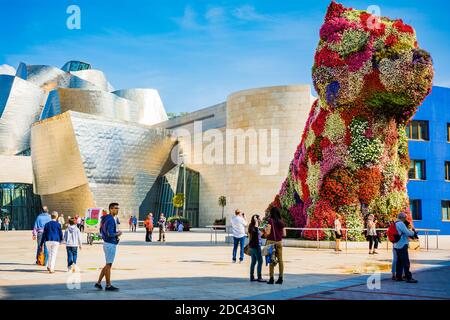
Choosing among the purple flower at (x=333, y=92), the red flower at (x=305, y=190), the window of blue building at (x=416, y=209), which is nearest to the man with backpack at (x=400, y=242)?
the purple flower at (x=333, y=92)

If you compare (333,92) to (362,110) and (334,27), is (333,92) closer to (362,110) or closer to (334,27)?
(362,110)

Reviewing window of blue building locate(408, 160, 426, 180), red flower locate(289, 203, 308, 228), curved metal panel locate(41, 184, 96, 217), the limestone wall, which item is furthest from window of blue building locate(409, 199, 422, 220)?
curved metal panel locate(41, 184, 96, 217)

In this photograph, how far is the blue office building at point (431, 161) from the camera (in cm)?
3906

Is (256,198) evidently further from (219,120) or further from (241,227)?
(241,227)

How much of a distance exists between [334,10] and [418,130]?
21.5m

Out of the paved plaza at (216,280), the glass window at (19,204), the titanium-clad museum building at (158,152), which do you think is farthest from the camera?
the glass window at (19,204)

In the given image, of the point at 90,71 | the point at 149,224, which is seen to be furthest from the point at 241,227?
the point at 90,71

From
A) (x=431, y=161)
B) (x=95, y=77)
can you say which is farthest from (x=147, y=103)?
(x=431, y=161)

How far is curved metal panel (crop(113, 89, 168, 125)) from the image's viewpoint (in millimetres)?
85688

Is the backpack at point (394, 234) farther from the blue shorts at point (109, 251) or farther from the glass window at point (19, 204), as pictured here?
the glass window at point (19, 204)

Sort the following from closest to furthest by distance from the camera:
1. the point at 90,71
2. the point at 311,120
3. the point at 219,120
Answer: the point at 311,120 → the point at 219,120 → the point at 90,71

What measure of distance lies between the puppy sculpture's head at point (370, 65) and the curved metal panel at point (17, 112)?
62530 mm
